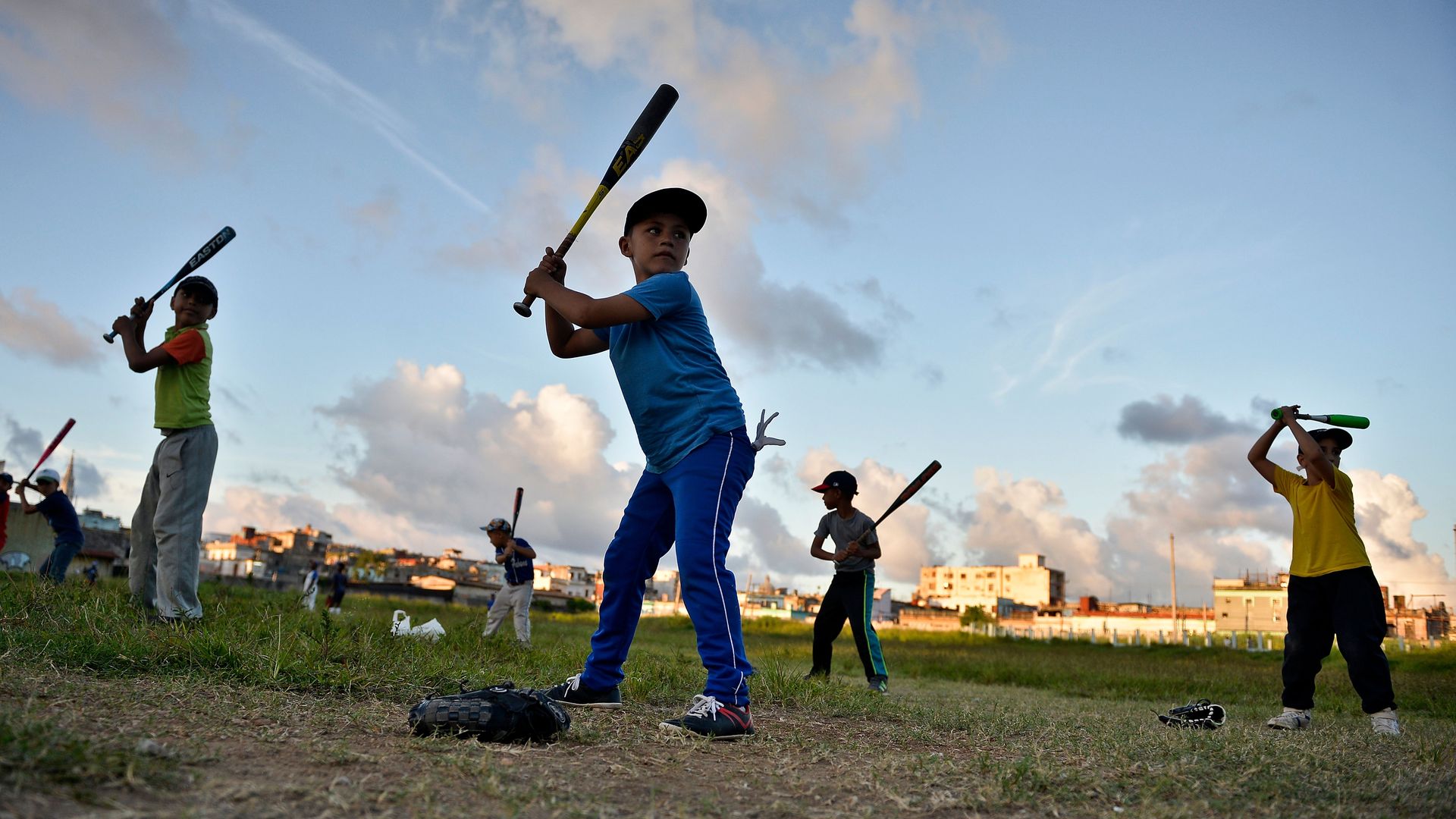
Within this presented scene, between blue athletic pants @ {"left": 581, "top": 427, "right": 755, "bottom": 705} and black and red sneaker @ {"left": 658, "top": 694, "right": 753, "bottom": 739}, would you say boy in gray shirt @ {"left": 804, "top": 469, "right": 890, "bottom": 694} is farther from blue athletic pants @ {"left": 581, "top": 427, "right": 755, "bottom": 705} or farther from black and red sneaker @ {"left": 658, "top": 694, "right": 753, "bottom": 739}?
black and red sneaker @ {"left": 658, "top": 694, "right": 753, "bottom": 739}

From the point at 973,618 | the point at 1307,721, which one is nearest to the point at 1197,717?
the point at 1307,721

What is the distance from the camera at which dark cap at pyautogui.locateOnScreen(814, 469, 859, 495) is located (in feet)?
28.1

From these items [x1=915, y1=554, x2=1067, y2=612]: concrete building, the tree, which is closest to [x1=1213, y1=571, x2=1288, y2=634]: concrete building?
the tree

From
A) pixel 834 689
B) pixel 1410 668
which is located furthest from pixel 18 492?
pixel 1410 668

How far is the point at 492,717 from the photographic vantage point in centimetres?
314

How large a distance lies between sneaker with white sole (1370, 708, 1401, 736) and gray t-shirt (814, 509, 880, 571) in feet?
12.4

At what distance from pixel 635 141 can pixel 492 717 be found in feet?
9.67

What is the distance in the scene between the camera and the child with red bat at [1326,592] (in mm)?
5512

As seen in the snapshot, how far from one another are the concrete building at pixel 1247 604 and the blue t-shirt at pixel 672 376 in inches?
3238

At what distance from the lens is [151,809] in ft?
6.42

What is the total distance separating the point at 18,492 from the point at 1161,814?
14.8 meters

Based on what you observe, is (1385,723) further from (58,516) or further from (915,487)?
(58,516)

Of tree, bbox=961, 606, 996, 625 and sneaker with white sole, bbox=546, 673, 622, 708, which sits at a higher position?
sneaker with white sole, bbox=546, 673, 622, 708

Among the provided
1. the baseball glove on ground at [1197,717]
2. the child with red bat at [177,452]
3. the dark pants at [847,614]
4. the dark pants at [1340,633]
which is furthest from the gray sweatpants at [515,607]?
the dark pants at [1340,633]
